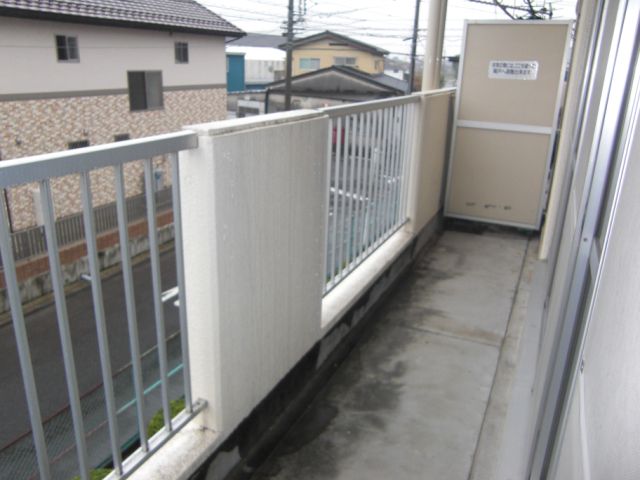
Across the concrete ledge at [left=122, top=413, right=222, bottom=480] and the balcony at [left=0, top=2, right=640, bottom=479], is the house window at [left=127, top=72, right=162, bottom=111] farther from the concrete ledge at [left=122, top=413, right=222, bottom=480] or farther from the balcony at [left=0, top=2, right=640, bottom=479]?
the concrete ledge at [left=122, top=413, right=222, bottom=480]

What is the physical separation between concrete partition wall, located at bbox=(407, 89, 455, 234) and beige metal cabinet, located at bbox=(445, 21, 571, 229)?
0.65ft

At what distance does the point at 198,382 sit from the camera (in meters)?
1.58

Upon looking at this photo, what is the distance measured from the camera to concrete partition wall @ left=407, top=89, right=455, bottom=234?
3.60 meters

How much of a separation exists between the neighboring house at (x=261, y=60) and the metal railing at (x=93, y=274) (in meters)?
11.3

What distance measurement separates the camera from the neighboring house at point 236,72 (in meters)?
10.6

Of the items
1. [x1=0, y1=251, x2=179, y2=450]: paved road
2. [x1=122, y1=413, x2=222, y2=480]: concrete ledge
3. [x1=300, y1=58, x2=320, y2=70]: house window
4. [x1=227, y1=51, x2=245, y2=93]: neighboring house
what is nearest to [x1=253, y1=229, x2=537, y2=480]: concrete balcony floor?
[x1=122, y1=413, x2=222, y2=480]: concrete ledge

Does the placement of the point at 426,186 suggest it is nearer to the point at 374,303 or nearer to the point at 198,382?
the point at 374,303

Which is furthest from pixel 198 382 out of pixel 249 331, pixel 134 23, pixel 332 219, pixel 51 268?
pixel 134 23

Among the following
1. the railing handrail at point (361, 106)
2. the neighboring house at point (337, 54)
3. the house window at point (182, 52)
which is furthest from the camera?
the neighboring house at point (337, 54)

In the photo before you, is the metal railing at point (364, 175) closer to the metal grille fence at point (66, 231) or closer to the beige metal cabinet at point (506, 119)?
the metal grille fence at point (66, 231)

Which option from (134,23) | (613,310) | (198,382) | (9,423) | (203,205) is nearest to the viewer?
(613,310)

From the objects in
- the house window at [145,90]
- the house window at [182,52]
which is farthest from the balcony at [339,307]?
the house window at [182,52]

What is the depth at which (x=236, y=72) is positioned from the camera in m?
11.1

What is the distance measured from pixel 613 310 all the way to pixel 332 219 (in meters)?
1.93
